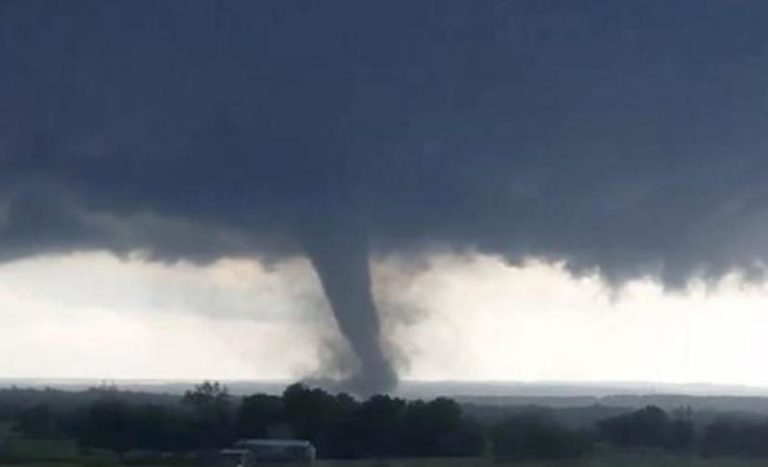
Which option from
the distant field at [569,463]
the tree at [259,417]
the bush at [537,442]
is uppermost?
the tree at [259,417]

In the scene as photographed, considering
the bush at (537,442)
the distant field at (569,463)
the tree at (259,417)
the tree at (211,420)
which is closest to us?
the distant field at (569,463)

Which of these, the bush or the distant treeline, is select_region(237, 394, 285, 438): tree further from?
the bush

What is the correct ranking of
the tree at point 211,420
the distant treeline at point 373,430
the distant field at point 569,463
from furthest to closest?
Result: the tree at point 211,420
the distant treeline at point 373,430
the distant field at point 569,463

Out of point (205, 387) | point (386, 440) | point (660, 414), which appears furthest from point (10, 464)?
point (205, 387)

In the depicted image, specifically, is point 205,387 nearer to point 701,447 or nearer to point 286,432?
point 286,432

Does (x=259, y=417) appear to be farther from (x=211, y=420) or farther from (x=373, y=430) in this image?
(x=373, y=430)

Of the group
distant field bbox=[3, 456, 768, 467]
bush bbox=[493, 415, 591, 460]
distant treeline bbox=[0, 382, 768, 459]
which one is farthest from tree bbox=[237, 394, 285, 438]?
distant field bbox=[3, 456, 768, 467]

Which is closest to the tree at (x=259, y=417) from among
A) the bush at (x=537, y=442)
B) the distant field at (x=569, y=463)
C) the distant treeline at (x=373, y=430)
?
the distant treeline at (x=373, y=430)

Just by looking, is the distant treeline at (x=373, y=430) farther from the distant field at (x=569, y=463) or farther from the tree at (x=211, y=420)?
the distant field at (x=569, y=463)

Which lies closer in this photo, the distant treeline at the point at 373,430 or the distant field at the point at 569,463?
the distant field at the point at 569,463
